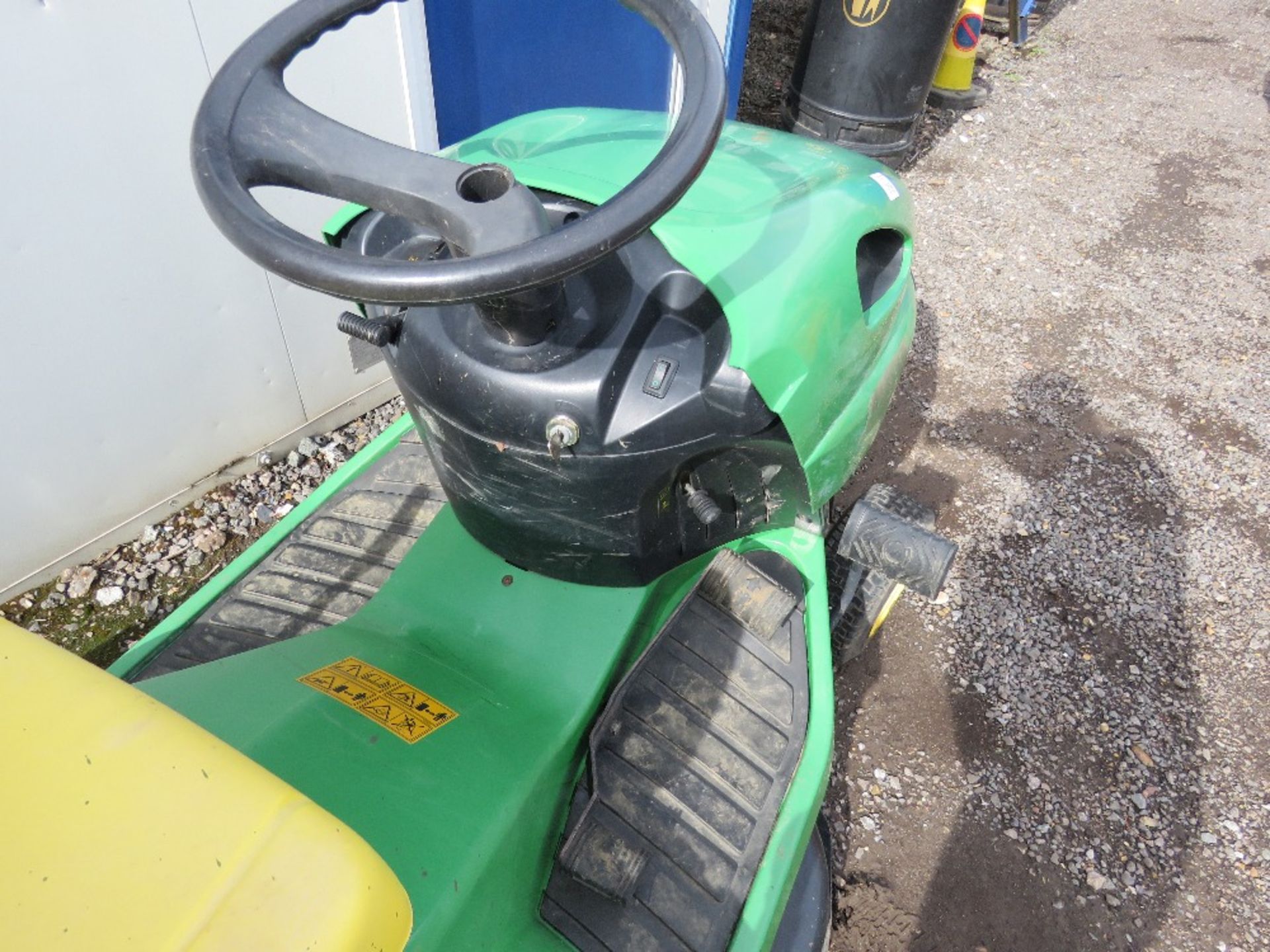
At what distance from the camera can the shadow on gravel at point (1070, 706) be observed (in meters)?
1.77

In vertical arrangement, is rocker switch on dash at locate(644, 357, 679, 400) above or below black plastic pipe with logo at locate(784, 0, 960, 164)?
above

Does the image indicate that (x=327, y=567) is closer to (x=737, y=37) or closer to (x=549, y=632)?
(x=549, y=632)

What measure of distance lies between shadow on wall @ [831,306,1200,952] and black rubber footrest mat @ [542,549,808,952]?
0.73 meters

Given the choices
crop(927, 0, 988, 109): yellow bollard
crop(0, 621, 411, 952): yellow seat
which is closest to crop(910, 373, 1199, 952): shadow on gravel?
crop(0, 621, 411, 952): yellow seat

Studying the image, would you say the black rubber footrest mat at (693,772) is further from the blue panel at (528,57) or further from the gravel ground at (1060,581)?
the blue panel at (528,57)

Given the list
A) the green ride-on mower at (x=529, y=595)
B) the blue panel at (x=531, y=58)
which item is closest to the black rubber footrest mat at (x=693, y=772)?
the green ride-on mower at (x=529, y=595)

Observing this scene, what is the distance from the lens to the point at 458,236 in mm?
831

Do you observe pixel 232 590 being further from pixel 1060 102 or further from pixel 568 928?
pixel 1060 102

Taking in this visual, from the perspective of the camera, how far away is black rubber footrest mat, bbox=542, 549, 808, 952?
42.1 inches

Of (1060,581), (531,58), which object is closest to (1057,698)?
(1060,581)

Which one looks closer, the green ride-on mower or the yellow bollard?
the green ride-on mower

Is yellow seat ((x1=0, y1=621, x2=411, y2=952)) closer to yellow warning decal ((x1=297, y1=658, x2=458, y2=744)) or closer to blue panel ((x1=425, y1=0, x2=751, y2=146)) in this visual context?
yellow warning decal ((x1=297, y1=658, x2=458, y2=744))

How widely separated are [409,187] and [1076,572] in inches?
86.5

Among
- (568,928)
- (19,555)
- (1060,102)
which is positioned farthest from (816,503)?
(1060,102)
